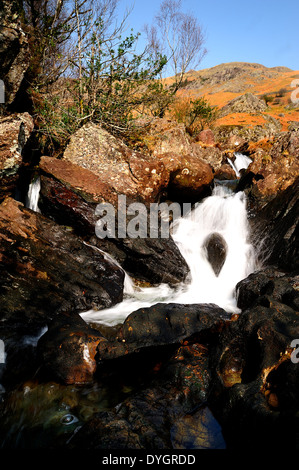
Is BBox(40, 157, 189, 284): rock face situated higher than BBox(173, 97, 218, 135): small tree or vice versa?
BBox(173, 97, 218, 135): small tree

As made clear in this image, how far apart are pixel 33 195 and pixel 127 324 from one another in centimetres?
510

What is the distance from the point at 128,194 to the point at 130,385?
17.7 ft

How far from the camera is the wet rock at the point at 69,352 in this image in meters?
3.70

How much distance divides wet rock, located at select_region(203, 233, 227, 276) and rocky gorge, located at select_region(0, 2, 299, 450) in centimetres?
4

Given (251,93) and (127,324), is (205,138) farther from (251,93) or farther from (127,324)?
(251,93)

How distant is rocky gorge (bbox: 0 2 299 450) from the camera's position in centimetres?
271

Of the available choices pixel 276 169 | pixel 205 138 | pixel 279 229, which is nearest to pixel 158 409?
pixel 279 229

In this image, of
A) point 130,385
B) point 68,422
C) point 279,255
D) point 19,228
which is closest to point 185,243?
point 279,255

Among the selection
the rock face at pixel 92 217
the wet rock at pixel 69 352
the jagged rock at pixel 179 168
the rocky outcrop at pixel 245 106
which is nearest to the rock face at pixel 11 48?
the rock face at pixel 92 217

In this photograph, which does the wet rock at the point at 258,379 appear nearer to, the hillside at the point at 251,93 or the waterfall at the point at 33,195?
A: the waterfall at the point at 33,195

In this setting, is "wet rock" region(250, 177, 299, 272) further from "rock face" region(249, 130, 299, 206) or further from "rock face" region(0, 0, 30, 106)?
"rock face" region(0, 0, 30, 106)

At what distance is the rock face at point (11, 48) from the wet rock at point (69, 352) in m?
6.15

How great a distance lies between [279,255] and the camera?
23.3 ft

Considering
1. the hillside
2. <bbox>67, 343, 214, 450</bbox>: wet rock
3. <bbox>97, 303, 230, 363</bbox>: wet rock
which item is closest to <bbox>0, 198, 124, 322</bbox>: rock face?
<bbox>97, 303, 230, 363</bbox>: wet rock
